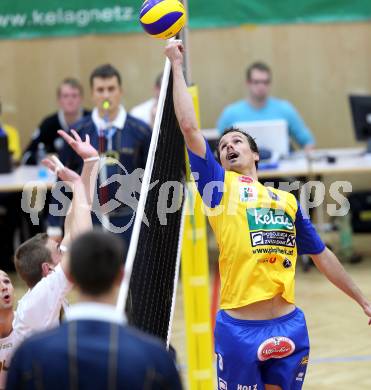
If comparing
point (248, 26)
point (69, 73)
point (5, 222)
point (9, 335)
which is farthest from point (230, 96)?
→ point (9, 335)

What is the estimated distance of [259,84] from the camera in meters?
12.2

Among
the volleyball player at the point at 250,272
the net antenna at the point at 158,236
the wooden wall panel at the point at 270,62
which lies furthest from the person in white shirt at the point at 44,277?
the wooden wall panel at the point at 270,62

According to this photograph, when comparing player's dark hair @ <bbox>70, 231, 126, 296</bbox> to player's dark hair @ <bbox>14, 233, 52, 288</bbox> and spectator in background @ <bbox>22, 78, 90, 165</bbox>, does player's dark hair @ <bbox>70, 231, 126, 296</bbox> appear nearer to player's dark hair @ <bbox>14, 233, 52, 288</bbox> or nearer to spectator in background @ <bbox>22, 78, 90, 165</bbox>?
player's dark hair @ <bbox>14, 233, 52, 288</bbox>

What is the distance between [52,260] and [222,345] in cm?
103

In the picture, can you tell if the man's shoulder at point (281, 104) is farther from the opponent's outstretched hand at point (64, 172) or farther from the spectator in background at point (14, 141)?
the opponent's outstretched hand at point (64, 172)

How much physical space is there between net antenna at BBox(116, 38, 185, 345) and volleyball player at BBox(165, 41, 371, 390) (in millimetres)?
309

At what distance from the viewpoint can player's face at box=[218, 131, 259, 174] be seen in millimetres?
5340

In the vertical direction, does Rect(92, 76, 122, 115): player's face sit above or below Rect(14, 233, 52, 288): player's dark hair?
above

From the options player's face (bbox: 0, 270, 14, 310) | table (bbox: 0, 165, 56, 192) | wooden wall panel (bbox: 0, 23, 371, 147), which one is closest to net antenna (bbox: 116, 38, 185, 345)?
player's face (bbox: 0, 270, 14, 310)

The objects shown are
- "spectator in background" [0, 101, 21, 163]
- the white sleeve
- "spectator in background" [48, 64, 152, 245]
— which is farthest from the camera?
"spectator in background" [0, 101, 21, 163]

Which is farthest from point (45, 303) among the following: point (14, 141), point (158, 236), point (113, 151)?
point (14, 141)

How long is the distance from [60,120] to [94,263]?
31.4ft

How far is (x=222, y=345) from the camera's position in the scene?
512cm

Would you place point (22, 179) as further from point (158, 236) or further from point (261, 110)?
point (158, 236)
